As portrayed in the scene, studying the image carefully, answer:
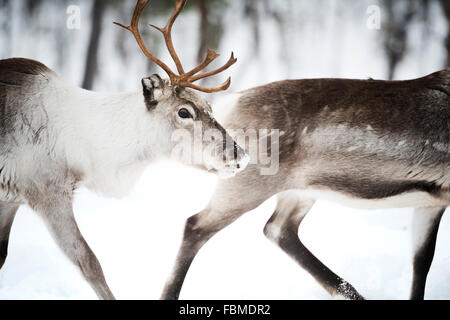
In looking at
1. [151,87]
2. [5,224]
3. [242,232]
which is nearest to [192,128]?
[151,87]

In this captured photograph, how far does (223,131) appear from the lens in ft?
6.63

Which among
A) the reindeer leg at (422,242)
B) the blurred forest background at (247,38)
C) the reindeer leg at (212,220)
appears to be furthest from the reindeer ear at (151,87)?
the reindeer leg at (422,242)

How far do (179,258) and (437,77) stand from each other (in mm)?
1773

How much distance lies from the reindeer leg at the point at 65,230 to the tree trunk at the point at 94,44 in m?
0.77

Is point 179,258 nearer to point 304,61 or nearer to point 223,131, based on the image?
point 223,131

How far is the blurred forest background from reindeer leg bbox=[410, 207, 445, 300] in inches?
32.3

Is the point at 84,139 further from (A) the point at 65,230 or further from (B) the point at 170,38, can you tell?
(B) the point at 170,38

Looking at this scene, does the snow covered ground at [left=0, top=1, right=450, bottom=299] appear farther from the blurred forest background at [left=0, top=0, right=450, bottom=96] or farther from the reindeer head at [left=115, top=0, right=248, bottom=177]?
the reindeer head at [left=115, top=0, right=248, bottom=177]

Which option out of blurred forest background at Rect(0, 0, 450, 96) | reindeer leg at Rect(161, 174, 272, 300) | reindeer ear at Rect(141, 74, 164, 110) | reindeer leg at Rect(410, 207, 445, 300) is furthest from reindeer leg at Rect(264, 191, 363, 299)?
reindeer ear at Rect(141, 74, 164, 110)

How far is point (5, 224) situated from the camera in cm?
222

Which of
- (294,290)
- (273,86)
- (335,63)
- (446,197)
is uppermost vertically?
(335,63)

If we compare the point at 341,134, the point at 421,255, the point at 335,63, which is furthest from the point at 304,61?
the point at 421,255

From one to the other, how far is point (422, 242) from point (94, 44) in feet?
7.30

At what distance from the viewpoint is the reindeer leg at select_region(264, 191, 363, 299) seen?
7.43 feet
